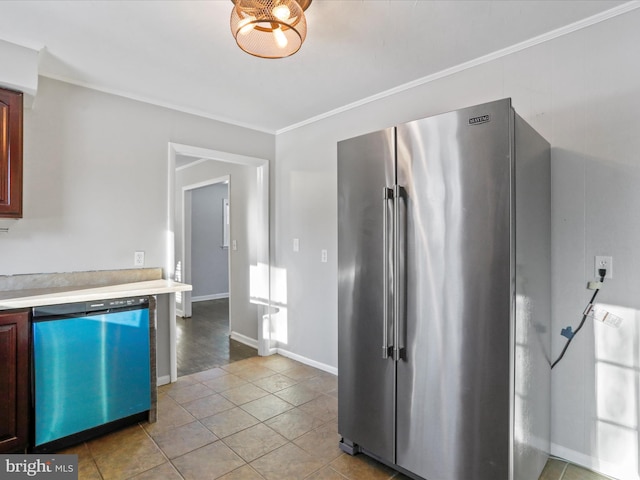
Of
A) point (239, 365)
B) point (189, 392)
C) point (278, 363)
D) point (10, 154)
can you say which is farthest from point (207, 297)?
point (10, 154)

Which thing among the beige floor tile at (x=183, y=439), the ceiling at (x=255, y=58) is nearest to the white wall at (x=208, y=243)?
the ceiling at (x=255, y=58)

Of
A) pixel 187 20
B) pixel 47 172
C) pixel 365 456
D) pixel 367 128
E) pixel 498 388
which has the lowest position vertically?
pixel 365 456

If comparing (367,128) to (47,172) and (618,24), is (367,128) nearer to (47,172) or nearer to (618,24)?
(618,24)

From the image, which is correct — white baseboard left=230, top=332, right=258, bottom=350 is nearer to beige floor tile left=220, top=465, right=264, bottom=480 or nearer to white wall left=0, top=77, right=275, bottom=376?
white wall left=0, top=77, right=275, bottom=376

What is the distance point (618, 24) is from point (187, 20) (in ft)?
7.63

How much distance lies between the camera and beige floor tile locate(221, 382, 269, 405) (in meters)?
2.85

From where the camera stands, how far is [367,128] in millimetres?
3125

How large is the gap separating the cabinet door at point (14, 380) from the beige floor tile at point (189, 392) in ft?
3.38

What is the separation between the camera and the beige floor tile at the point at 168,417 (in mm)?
2445

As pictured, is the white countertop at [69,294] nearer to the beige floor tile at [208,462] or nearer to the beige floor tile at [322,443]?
the beige floor tile at [208,462]

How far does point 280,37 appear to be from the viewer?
5.63 ft

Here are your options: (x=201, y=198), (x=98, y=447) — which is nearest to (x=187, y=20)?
(x=98, y=447)

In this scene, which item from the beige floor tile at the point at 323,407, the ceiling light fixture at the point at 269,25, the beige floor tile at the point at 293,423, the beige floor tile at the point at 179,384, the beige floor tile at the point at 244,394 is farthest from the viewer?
the beige floor tile at the point at 179,384

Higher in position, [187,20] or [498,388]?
[187,20]
